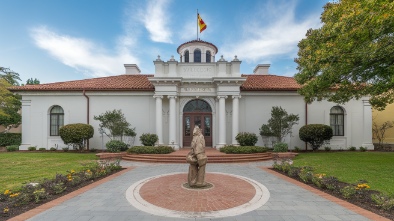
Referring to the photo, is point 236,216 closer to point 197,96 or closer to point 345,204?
Answer: point 345,204

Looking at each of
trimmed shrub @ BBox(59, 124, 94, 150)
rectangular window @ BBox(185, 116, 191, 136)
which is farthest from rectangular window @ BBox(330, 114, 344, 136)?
trimmed shrub @ BBox(59, 124, 94, 150)

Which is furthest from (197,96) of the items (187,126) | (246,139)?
(246,139)

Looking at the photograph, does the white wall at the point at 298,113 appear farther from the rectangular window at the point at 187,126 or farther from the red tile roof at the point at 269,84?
the rectangular window at the point at 187,126

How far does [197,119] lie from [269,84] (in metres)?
7.15

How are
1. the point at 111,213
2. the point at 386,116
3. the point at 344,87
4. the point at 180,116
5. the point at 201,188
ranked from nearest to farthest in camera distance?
the point at 111,213
the point at 201,188
the point at 344,87
the point at 180,116
the point at 386,116

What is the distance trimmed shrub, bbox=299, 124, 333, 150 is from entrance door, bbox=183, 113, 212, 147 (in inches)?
291

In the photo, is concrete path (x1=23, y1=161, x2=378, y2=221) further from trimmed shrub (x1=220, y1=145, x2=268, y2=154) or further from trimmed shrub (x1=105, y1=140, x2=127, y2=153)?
trimmed shrub (x1=105, y1=140, x2=127, y2=153)

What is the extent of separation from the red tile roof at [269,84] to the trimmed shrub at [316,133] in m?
3.39

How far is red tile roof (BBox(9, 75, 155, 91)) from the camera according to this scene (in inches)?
627

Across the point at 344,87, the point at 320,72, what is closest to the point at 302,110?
the point at 344,87

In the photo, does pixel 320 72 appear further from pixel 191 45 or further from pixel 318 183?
pixel 191 45

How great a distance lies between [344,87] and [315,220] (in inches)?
404

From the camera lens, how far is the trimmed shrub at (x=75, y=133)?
14.4m

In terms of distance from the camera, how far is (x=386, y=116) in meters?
18.0
